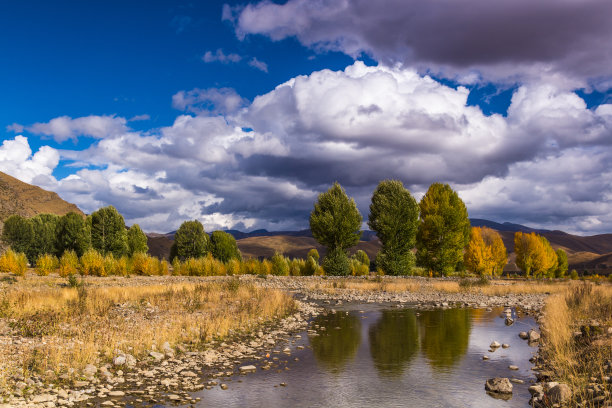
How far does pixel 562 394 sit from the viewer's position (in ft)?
29.9

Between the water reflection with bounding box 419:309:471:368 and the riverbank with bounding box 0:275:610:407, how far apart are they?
2.91 meters

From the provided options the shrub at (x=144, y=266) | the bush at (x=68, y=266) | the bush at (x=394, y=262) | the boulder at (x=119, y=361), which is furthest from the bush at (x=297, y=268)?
the boulder at (x=119, y=361)

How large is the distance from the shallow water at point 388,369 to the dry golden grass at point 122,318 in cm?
350

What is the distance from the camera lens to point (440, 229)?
56.2 m

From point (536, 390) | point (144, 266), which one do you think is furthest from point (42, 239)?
point (536, 390)

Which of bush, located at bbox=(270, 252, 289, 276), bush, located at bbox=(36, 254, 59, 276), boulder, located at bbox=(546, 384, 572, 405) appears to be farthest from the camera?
bush, located at bbox=(270, 252, 289, 276)

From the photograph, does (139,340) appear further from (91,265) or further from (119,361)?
(91,265)

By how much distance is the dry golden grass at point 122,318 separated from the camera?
12.7 meters

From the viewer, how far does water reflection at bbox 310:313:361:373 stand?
14.1 m

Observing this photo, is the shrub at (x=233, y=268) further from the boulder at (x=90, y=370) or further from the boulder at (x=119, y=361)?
the boulder at (x=90, y=370)

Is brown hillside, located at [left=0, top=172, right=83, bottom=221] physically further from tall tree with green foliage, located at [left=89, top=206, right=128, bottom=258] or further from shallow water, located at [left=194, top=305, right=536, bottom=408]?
shallow water, located at [left=194, top=305, right=536, bottom=408]

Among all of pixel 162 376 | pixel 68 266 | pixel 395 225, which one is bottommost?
pixel 162 376

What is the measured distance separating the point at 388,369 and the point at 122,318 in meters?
12.0

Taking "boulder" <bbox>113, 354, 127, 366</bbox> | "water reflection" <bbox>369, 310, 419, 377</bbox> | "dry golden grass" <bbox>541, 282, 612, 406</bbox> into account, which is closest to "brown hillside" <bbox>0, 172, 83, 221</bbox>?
"water reflection" <bbox>369, 310, 419, 377</bbox>
